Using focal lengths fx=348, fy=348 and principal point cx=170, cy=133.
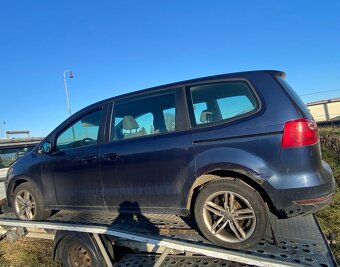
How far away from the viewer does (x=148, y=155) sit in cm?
395

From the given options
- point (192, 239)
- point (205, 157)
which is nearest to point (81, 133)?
point (205, 157)

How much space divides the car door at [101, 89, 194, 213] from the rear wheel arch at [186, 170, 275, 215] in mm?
85

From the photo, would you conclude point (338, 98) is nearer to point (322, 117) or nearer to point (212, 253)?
point (322, 117)

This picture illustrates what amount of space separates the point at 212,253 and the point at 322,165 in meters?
1.41

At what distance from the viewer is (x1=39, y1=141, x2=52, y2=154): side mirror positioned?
506 centimetres

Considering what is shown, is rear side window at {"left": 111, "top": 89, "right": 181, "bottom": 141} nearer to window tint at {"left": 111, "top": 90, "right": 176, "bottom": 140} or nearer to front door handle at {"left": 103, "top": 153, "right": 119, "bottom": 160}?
window tint at {"left": 111, "top": 90, "right": 176, "bottom": 140}

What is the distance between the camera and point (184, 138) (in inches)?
147

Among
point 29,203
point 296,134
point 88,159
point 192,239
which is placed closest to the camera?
point 296,134

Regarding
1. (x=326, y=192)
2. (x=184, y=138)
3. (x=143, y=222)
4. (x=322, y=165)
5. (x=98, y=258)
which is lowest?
(x=98, y=258)

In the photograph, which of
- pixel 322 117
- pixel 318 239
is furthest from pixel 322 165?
pixel 322 117

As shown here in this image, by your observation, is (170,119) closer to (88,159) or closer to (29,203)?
(88,159)

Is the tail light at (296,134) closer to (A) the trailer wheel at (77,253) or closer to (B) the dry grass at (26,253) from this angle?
(A) the trailer wheel at (77,253)

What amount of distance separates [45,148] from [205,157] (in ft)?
8.79

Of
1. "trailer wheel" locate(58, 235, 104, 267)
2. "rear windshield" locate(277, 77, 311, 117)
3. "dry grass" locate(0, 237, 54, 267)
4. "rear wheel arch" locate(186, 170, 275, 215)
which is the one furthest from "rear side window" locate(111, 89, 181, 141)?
"dry grass" locate(0, 237, 54, 267)
